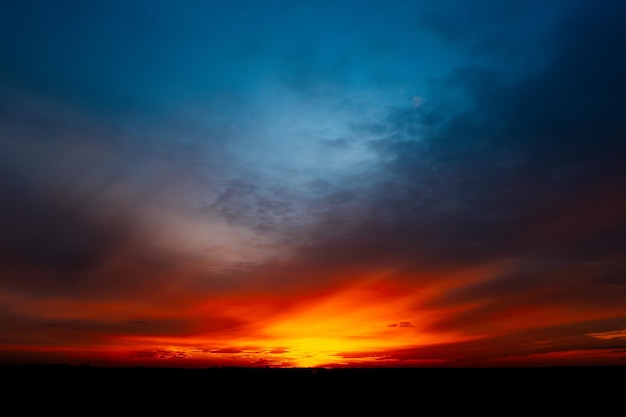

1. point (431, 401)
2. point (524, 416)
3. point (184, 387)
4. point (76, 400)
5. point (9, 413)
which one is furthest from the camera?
point (184, 387)

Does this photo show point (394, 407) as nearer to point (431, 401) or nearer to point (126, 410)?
point (431, 401)

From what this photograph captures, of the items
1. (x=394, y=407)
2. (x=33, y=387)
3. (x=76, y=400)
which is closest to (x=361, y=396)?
(x=394, y=407)

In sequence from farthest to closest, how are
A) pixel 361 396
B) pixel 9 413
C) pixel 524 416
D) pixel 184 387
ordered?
pixel 184 387 → pixel 361 396 → pixel 524 416 → pixel 9 413

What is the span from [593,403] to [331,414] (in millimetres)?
22641

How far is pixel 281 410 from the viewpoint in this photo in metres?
31.0

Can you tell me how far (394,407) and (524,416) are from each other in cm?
933

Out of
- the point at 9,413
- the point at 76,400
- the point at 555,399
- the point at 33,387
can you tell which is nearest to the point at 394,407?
the point at 555,399

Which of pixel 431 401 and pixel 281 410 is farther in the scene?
pixel 431 401

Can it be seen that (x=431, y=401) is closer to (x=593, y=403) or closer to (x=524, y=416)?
(x=524, y=416)

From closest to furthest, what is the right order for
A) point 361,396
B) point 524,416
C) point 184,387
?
point 524,416, point 361,396, point 184,387

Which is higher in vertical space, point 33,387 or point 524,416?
point 33,387

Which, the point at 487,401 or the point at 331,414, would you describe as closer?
the point at 331,414

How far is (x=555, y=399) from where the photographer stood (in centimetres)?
3684

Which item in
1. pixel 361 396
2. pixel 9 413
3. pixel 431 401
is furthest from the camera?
pixel 361 396
